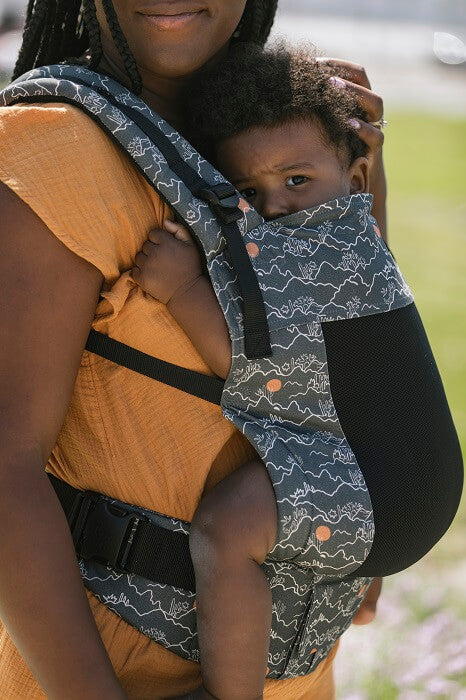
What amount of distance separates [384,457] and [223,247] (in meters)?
0.47

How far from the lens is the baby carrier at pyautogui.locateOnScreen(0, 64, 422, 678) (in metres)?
1.75

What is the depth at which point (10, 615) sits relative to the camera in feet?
5.33

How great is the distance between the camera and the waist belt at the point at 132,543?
1760 mm

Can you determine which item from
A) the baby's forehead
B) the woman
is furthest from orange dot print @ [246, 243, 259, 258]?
the baby's forehead

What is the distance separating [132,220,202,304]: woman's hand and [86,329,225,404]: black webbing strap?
0.34 feet

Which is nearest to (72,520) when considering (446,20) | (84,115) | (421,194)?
(84,115)

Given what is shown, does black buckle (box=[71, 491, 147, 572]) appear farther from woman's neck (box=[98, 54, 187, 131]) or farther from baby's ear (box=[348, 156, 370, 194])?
baby's ear (box=[348, 156, 370, 194])

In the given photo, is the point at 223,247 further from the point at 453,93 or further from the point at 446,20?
the point at 446,20

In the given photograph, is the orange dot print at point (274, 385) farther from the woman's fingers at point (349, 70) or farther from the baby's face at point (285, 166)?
the woman's fingers at point (349, 70)

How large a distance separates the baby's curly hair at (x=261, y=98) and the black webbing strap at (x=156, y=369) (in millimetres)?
615

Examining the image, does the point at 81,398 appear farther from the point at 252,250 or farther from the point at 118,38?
the point at 118,38

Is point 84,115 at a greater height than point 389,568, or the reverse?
point 84,115

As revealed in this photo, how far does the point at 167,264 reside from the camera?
1.72 metres

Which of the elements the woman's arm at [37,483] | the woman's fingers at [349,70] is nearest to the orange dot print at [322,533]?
the woman's arm at [37,483]
